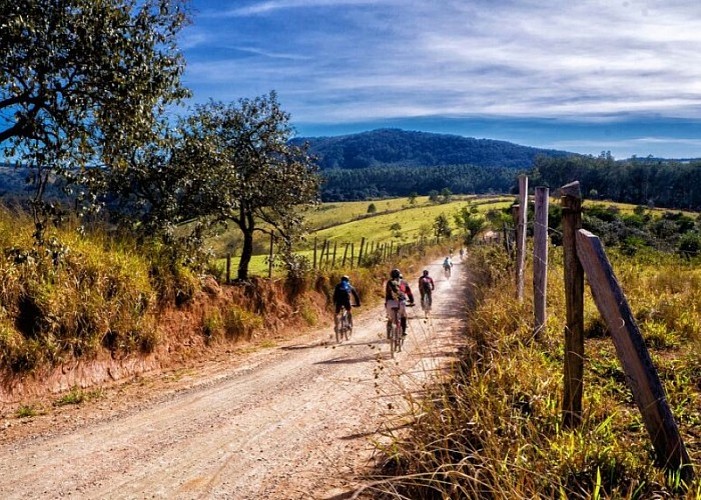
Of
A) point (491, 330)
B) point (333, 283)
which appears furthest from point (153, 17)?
point (333, 283)

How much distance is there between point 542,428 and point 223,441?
16.1 ft

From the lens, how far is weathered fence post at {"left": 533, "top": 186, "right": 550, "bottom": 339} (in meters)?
8.20

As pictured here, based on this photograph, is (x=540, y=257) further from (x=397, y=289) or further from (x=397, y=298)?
(x=397, y=289)

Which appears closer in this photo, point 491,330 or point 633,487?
point 633,487

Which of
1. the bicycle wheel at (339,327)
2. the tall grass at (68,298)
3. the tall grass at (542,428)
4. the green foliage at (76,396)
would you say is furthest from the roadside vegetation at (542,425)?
the tall grass at (68,298)

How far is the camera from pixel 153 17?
9609 millimetres

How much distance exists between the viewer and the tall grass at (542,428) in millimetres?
3555

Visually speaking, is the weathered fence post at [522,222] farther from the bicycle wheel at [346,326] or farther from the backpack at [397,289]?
the bicycle wheel at [346,326]

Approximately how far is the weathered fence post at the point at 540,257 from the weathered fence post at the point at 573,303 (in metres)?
3.86

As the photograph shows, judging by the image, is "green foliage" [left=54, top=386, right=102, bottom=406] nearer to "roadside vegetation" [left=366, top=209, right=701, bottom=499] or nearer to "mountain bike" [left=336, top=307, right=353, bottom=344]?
"roadside vegetation" [left=366, top=209, right=701, bottom=499]

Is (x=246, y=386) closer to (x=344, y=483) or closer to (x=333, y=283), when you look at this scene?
(x=344, y=483)

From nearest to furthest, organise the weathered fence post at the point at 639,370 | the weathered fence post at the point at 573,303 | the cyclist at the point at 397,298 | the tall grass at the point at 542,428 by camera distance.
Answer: the weathered fence post at the point at 639,370 < the tall grass at the point at 542,428 < the weathered fence post at the point at 573,303 < the cyclist at the point at 397,298

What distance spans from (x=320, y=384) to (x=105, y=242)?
6.46 meters

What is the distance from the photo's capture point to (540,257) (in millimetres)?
8398
